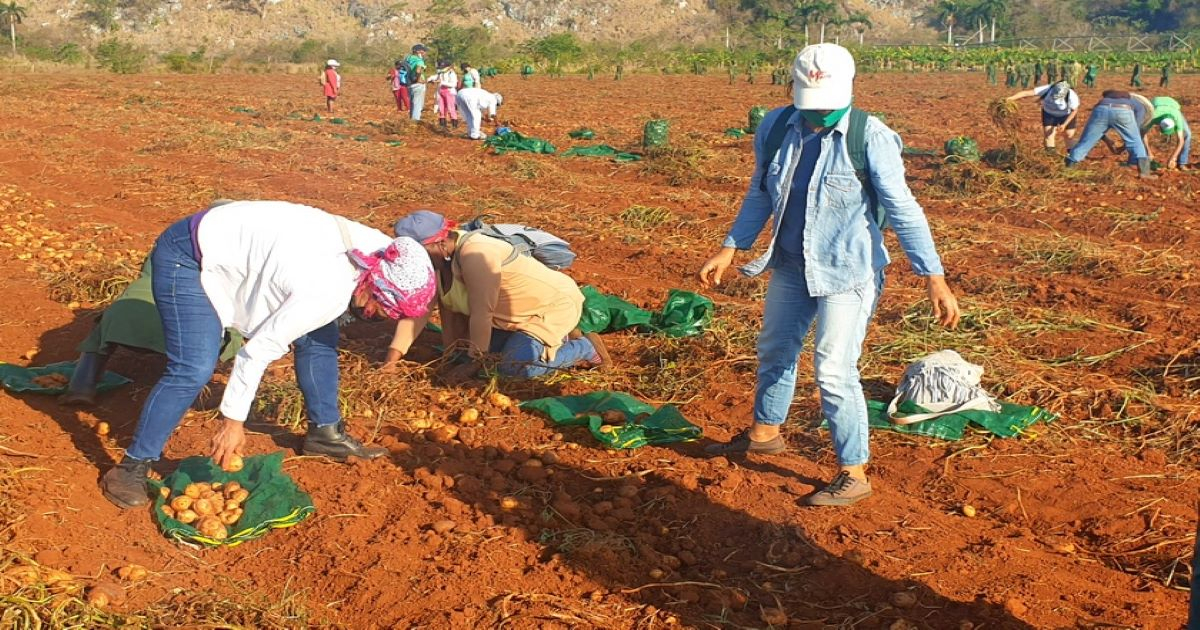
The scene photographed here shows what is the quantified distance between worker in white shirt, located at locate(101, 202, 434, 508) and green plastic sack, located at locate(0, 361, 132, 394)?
1.35 metres

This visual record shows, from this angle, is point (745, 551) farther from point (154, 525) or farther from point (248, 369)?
point (154, 525)

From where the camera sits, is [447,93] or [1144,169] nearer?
[1144,169]

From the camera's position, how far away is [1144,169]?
36.6 feet

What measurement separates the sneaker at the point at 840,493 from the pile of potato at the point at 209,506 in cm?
203

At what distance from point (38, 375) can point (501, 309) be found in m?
2.17

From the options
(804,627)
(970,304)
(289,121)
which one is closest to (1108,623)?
(804,627)

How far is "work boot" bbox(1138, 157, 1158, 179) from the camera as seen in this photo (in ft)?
36.4

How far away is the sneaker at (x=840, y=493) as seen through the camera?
3869 mm

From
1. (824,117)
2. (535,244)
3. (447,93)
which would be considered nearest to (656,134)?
(447,93)

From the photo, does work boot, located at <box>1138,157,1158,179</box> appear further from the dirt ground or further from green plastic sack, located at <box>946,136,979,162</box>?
the dirt ground

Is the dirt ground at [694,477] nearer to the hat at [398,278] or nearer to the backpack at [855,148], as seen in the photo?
the hat at [398,278]

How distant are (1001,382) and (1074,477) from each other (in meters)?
0.96

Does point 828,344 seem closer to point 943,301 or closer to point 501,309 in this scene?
point 943,301

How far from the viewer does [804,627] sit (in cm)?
319
